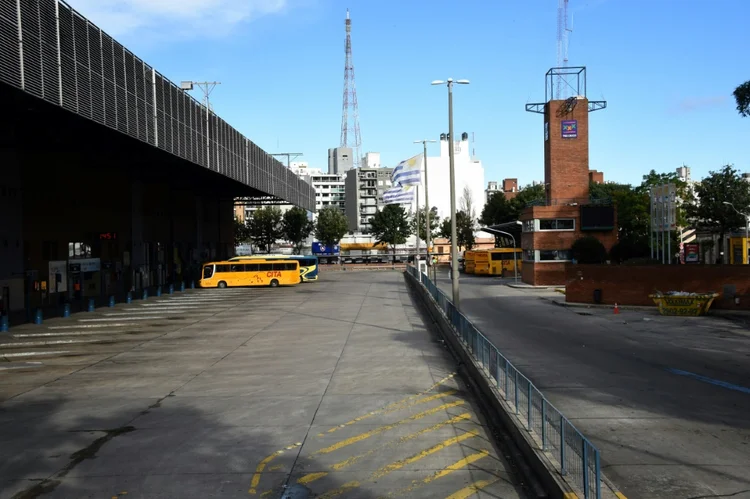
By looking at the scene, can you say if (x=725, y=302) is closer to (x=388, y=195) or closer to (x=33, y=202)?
(x=388, y=195)

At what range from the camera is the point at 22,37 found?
19844 mm

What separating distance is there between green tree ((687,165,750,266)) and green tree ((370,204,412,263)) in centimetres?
5805

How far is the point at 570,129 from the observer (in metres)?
54.6

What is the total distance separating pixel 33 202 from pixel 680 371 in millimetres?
33632

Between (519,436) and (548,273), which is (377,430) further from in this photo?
(548,273)

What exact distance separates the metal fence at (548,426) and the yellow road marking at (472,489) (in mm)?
989

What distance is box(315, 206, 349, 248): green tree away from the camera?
11106cm

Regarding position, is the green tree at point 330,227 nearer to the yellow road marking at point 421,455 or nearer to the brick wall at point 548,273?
the brick wall at point 548,273

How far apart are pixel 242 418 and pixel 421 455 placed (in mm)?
4323

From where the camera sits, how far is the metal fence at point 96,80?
65.2 ft

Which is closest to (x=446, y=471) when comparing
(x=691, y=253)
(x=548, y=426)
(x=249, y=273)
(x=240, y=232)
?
(x=548, y=426)

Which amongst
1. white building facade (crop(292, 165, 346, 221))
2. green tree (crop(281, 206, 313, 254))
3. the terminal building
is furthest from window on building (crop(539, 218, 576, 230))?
white building facade (crop(292, 165, 346, 221))

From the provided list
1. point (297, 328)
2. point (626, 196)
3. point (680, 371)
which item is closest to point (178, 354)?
point (297, 328)

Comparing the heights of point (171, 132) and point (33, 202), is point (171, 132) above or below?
above
